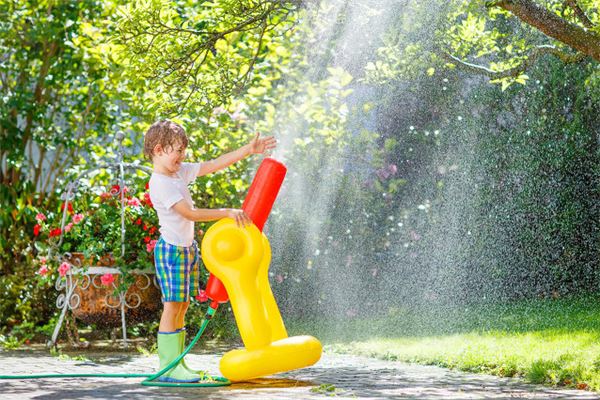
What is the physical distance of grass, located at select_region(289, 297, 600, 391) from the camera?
463 cm

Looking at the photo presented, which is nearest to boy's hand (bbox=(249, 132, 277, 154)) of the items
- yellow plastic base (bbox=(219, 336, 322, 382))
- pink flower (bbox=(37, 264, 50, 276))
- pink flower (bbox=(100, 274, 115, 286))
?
yellow plastic base (bbox=(219, 336, 322, 382))

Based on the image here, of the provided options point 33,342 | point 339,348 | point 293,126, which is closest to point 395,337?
A: point 339,348

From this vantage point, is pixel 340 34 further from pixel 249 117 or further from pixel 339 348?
pixel 339 348

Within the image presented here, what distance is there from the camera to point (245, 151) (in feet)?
14.9

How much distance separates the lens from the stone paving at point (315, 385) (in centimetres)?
402

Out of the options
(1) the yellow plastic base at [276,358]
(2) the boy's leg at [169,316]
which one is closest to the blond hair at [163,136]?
(2) the boy's leg at [169,316]

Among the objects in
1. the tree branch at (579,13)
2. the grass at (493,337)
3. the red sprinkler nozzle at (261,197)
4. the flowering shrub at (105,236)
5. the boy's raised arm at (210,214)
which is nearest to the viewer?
the boy's raised arm at (210,214)

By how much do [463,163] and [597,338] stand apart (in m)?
2.77

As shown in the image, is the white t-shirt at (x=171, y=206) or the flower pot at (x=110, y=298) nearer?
the white t-shirt at (x=171, y=206)

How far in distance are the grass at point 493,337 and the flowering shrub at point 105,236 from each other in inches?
47.9

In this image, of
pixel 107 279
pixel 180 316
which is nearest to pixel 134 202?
pixel 107 279

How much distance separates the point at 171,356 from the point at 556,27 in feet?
7.59

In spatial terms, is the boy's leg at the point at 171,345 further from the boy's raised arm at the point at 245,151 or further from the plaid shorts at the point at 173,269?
the boy's raised arm at the point at 245,151

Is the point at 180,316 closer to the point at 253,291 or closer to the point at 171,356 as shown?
the point at 171,356
